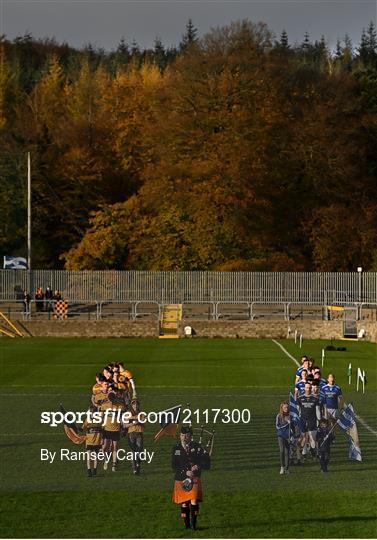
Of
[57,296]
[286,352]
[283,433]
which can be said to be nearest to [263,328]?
[286,352]

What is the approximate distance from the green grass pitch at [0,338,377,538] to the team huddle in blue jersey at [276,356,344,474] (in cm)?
32

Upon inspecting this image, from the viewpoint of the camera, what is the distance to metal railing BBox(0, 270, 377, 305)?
65000mm

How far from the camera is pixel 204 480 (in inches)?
869

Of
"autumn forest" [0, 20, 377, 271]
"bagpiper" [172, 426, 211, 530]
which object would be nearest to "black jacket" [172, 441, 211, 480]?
"bagpiper" [172, 426, 211, 530]

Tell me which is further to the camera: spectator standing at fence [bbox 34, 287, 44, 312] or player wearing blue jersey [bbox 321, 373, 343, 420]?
spectator standing at fence [bbox 34, 287, 44, 312]

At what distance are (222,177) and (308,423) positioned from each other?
5667cm

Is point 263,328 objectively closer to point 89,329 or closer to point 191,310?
point 191,310

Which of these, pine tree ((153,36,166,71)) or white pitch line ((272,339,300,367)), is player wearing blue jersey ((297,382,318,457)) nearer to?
white pitch line ((272,339,300,367))

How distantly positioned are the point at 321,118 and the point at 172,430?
6248 cm

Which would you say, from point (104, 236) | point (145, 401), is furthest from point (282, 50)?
point (145, 401)

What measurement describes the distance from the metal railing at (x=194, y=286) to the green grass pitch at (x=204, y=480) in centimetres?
2557

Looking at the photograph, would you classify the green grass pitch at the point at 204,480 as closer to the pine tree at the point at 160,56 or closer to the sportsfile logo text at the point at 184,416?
the sportsfile logo text at the point at 184,416

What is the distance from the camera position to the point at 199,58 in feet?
269

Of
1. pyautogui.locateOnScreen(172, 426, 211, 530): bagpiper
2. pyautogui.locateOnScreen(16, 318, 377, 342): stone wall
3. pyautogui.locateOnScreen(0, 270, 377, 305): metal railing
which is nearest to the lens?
pyautogui.locateOnScreen(172, 426, 211, 530): bagpiper
